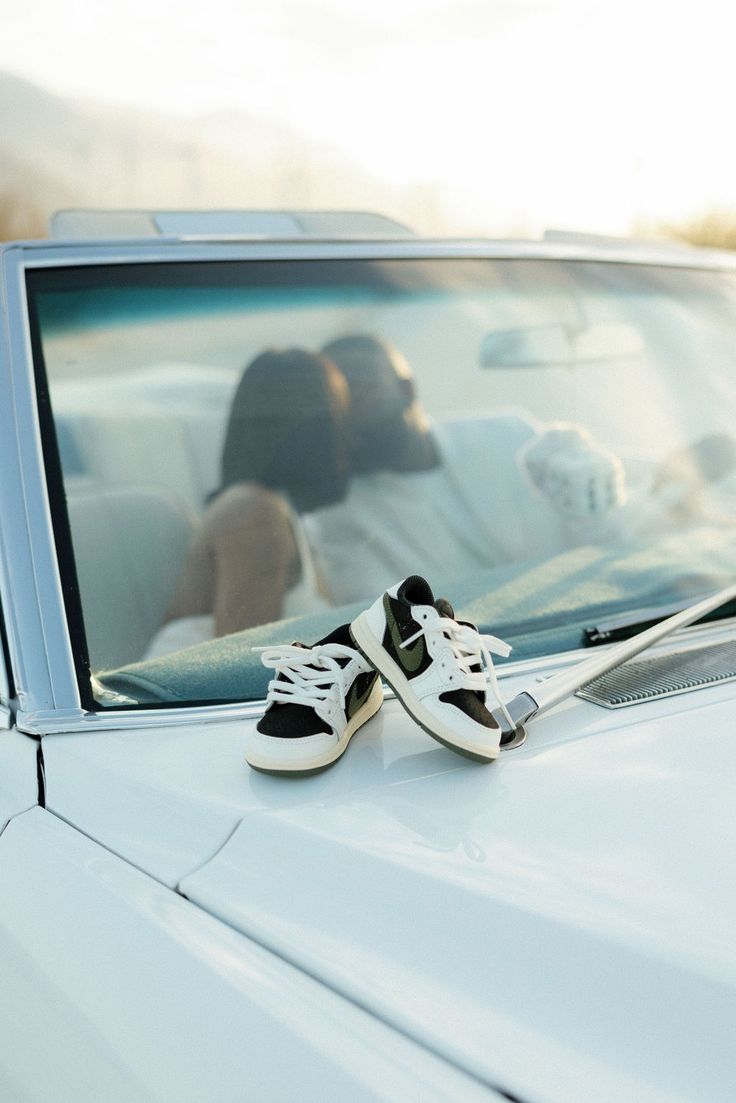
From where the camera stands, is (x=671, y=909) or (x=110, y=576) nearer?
(x=671, y=909)

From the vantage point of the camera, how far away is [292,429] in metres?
1.84

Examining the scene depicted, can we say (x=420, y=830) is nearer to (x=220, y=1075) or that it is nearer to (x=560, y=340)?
(x=220, y=1075)

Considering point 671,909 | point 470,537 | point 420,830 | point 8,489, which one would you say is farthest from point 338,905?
point 470,537

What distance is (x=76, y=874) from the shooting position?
42.8 inches

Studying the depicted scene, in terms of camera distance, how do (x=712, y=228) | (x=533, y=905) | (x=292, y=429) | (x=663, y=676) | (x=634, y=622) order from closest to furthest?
1. (x=533, y=905)
2. (x=663, y=676)
3. (x=634, y=622)
4. (x=292, y=429)
5. (x=712, y=228)

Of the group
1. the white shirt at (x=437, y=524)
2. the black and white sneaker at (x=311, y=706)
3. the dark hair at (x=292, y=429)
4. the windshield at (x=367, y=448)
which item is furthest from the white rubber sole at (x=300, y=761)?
the dark hair at (x=292, y=429)

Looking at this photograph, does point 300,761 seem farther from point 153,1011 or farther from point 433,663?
point 153,1011

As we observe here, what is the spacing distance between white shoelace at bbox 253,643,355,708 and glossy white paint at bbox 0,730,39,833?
297mm

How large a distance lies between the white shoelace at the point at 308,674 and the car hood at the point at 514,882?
0.26 feet

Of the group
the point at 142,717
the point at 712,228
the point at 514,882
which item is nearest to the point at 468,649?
the point at 514,882

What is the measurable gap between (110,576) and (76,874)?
2.03ft

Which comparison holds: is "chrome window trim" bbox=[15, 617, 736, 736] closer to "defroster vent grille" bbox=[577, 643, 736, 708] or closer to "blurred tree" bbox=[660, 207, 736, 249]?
"defroster vent grille" bbox=[577, 643, 736, 708]

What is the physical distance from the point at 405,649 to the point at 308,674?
110 mm

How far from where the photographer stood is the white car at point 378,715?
2.81ft
